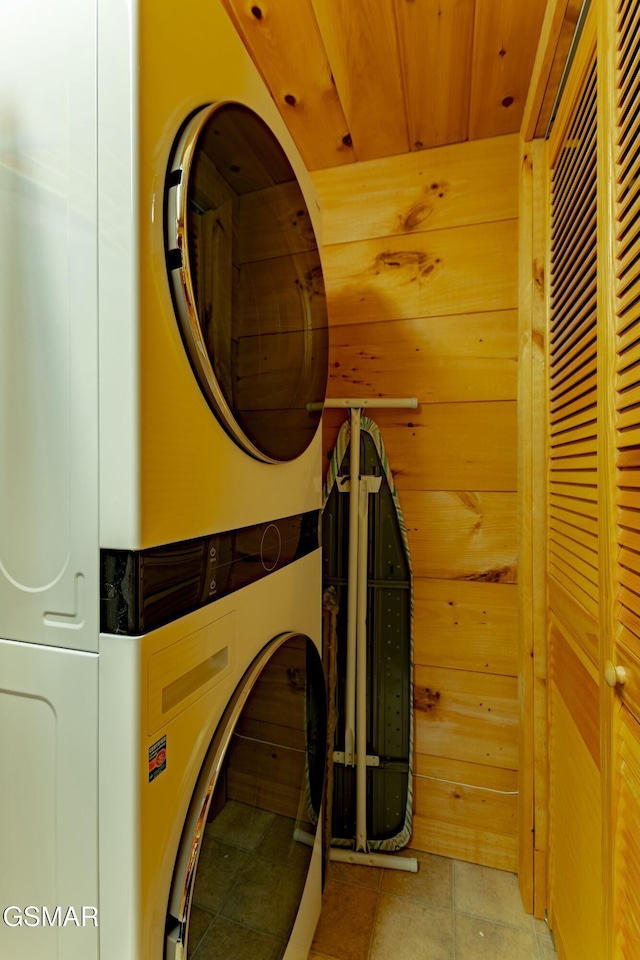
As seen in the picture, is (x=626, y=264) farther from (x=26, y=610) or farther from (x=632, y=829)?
(x=26, y=610)

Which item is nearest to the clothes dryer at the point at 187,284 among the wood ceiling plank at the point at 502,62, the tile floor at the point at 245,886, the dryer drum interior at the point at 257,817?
the dryer drum interior at the point at 257,817

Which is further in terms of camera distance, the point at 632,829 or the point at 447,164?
the point at 447,164

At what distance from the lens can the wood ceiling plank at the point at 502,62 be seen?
1048 millimetres

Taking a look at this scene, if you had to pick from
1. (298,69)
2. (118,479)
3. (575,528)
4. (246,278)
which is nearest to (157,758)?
(118,479)

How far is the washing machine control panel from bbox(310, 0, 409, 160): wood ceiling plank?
1.12 metres

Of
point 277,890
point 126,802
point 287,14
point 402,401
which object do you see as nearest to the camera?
point 126,802

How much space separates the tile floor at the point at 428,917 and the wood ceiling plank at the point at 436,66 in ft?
6.86

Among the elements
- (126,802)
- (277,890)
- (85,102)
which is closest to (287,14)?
(85,102)

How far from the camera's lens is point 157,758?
52 centimetres

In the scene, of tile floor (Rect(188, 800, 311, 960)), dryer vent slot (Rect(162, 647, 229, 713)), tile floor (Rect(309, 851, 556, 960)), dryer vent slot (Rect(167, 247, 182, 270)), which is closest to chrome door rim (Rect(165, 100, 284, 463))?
dryer vent slot (Rect(167, 247, 182, 270))

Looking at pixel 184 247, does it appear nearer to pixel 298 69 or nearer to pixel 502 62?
pixel 298 69

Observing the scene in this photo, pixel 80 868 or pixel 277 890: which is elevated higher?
pixel 80 868

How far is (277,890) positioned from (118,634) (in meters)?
0.69

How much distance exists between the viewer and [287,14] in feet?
3.50
